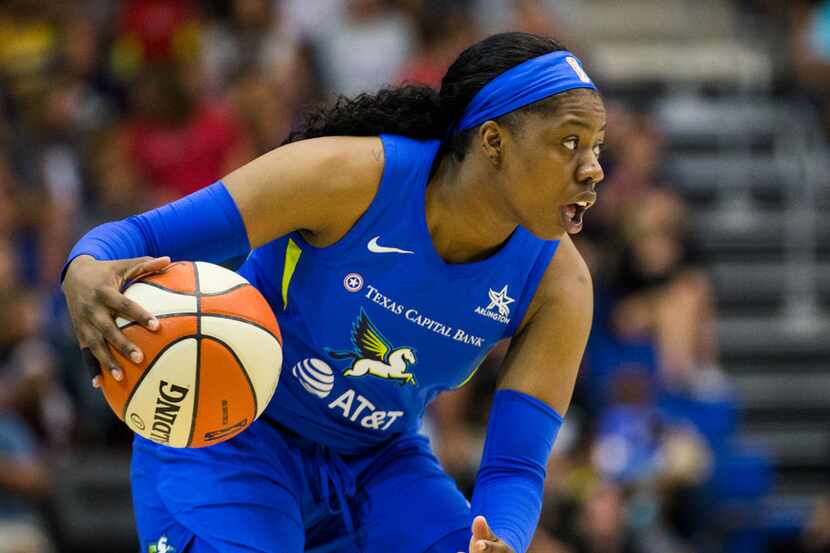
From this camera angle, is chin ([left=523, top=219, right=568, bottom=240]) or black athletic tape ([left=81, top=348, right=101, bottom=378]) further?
chin ([left=523, top=219, right=568, bottom=240])

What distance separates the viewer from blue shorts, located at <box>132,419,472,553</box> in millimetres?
3465

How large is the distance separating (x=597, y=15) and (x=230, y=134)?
410cm

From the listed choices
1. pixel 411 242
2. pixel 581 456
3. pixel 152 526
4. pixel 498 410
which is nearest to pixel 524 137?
pixel 411 242

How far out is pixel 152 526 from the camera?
3.58 meters

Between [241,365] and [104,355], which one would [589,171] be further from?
[104,355]

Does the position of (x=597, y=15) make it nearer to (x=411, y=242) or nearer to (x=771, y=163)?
(x=771, y=163)

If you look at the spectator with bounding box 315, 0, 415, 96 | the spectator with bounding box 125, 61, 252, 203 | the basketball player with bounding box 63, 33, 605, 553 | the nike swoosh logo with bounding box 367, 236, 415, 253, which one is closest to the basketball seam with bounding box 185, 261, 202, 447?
the basketball player with bounding box 63, 33, 605, 553

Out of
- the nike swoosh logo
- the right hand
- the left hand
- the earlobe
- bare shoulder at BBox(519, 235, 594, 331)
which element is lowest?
the left hand

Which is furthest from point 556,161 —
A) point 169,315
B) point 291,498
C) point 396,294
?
point 291,498

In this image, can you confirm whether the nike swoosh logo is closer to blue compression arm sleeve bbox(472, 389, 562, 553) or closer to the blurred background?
blue compression arm sleeve bbox(472, 389, 562, 553)

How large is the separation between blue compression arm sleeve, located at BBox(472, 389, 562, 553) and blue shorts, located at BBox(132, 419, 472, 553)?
0.36 ft

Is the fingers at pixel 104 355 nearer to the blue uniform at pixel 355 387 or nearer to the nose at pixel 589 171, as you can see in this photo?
the blue uniform at pixel 355 387

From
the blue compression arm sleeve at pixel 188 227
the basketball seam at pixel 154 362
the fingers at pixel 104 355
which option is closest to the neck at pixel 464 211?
the blue compression arm sleeve at pixel 188 227

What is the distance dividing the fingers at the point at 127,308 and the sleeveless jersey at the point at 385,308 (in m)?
0.60
